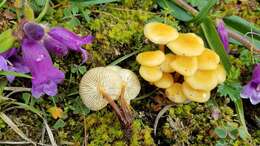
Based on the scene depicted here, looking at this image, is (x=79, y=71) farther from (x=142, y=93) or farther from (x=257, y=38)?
(x=257, y=38)

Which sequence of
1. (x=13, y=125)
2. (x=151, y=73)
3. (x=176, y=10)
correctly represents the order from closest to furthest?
(x=13, y=125)
(x=151, y=73)
(x=176, y=10)

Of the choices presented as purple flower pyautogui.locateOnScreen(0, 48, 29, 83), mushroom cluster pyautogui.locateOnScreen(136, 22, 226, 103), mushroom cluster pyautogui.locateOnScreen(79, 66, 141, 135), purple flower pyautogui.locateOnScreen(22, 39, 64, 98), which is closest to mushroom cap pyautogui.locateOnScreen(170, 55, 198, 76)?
mushroom cluster pyautogui.locateOnScreen(136, 22, 226, 103)

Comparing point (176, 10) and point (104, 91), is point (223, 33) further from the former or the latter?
point (104, 91)

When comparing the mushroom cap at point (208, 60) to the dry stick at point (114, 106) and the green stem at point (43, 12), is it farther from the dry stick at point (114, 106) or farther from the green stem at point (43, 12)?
the green stem at point (43, 12)

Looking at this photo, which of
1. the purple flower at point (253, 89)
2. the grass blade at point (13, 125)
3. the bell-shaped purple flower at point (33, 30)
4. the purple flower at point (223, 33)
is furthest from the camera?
the purple flower at point (223, 33)

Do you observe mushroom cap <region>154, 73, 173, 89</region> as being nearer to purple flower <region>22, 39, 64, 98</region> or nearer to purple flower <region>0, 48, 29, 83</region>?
purple flower <region>22, 39, 64, 98</region>

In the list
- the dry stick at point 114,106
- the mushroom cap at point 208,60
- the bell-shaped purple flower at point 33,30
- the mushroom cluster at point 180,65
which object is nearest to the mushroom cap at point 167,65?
the mushroom cluster at point 180,65

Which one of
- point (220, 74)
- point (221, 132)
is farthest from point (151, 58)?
point (221, 132)
